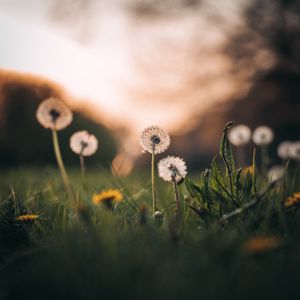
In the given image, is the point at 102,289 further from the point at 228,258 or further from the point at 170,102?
the point at 170,102

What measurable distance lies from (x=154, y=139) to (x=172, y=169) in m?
0.17

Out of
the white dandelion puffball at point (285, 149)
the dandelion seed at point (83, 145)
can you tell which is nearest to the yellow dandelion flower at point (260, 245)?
the dandelion seed at point (83, 145)

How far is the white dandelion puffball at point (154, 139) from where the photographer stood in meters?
1.54

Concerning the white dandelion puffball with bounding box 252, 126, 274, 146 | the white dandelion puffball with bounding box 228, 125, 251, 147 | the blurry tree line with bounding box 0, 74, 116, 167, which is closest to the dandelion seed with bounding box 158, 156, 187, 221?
the white dandelion puffball with bounding box 228, 125, 251, 147

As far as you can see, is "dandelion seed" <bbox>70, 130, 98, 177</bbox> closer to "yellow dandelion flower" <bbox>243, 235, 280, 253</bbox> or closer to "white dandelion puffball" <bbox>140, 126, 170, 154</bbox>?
"white dandelion puffball" <bbox>140, 126, 170, 154</bbox>

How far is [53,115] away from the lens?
1377 mm

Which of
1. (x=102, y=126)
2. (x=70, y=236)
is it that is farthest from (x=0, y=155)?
(x=70, y=236)

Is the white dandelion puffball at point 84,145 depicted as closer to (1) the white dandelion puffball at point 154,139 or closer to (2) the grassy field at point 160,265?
(1) the white dandelion puffball at point 154,139

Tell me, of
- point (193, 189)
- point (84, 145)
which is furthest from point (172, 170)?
point (84, 145)

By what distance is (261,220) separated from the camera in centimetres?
134

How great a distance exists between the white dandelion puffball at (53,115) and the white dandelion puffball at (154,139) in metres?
0.36

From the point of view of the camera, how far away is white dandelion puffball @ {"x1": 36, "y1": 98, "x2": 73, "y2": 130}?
1.37 meters

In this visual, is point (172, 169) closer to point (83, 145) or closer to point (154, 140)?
point (154, 140)

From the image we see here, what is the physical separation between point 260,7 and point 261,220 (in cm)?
804
